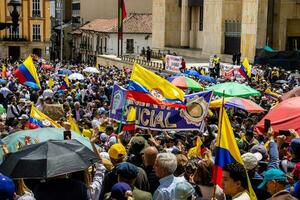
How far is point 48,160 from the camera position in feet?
20.4

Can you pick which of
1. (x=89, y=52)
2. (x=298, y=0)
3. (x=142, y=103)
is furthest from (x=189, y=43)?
(x=142, y=103)

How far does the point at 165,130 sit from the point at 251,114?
587 cm

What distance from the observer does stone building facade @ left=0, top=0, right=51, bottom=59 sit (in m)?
74.9

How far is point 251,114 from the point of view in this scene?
52.6 ft

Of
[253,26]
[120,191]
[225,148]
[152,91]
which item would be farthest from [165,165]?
[253,26]

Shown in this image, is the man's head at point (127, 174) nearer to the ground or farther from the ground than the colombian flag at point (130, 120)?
farther from the ground

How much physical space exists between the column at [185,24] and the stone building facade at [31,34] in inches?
1124

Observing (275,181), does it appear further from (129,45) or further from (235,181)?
(129,45)

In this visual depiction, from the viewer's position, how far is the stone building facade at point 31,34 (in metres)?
74.9

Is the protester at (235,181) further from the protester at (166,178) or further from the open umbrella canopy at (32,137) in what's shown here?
the open umbrella canopy at (32,137)

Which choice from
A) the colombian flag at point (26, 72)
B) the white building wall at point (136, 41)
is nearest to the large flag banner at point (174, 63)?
the colombian flag at point (26, 72)

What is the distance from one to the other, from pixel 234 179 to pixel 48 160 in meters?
1.90

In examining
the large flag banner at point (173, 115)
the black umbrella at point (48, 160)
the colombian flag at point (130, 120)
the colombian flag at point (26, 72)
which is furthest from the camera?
the colombian flag at point (26, 72)

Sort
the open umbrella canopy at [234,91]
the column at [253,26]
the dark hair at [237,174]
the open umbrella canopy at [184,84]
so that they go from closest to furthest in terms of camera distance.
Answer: the dark hair at [237,174] < the open umbrella canopy at [234,91] < the open umbrella canopy at [184,84] < the column at [253,26]
